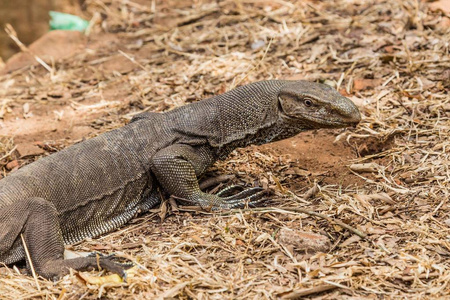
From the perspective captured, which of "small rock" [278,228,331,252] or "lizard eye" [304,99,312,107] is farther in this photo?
"lizard eye" [304,99,312,107]

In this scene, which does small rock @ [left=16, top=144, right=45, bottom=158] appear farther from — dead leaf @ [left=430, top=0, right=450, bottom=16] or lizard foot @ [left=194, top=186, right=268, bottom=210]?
dead leaf @ [left=430, top=0, right=450, bottom=16]

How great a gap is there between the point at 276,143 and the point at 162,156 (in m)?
1.71

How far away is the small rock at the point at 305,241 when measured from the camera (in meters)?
4.75

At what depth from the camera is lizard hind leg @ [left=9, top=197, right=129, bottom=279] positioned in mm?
4879

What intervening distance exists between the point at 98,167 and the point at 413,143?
3.37 m

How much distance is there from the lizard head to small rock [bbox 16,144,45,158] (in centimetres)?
303

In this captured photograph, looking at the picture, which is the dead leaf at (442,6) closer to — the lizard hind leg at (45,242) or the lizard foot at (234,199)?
the lizard foot at (234,199)

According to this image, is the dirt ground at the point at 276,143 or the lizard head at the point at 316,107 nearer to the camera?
the dirt ground at the point at 276,143

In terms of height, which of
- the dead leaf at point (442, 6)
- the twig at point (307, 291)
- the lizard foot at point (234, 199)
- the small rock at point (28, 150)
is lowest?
the lizard foot at point (234, 199)

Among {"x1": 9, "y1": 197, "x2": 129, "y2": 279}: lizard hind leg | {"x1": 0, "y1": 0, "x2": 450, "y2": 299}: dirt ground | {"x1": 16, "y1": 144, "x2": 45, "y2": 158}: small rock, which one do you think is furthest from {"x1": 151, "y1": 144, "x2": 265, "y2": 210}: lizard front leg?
{"x1": 16, "y1": 144, "x2": 45, "y2": 158}: small rock

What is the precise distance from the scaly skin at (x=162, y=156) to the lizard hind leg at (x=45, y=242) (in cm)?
5

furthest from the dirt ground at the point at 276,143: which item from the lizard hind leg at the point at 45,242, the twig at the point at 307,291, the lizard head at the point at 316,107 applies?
the lizard head at the point at 316,107

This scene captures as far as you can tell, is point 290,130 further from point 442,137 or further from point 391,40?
point 391,40

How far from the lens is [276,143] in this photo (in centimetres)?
694
